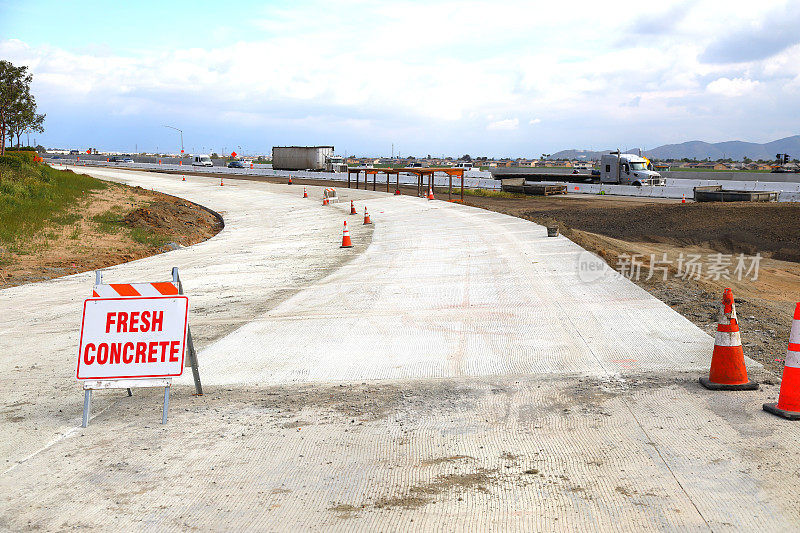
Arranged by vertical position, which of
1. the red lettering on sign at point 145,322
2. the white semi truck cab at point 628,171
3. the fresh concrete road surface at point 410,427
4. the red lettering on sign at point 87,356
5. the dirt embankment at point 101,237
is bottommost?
the dirt embankment at point 101,237

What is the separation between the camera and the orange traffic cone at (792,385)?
19.9 ft

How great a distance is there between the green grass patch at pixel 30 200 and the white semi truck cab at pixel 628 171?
1563 inches

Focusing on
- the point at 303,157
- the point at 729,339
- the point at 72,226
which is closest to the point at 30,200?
the point at 72,226

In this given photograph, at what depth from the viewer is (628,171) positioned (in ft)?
179

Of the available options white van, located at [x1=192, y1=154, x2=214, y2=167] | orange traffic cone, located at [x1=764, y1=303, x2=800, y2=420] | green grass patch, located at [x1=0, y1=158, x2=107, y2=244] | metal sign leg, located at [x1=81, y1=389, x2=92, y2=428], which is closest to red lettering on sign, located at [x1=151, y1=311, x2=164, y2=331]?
metal sign leg, located at [x1=81, y1=389, x2=92, y2=428]

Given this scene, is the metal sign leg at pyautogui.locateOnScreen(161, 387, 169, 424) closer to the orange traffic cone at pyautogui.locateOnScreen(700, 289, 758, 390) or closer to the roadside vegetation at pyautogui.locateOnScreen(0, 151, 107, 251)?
the orange traffic cone at pyautogui.locateOnScreen(700, 289, 758, 390)

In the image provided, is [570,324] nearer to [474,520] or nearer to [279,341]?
[279,341]

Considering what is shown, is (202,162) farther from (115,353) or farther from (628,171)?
(115,353)

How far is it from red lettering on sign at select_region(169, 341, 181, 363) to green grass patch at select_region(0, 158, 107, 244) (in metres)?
17.2

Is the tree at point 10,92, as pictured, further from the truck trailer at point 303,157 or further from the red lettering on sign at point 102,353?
the red lettering on sign at point 102,353

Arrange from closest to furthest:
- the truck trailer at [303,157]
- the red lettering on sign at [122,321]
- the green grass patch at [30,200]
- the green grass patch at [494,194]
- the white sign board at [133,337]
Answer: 1. the white sign board at [133,337]
2. the red lettering on sign at [122,321]
3. the green grass patch at [30,200]
4. the green grass patch at [494,194]
5. the truck trailer at [303,157]

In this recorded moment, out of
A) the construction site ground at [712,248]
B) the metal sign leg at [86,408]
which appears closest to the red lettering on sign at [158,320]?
the metal sign leg at [86,408]

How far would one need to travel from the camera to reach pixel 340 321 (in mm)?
10477

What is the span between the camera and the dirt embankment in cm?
1874
